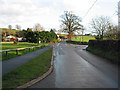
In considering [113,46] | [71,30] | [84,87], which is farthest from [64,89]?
[71,30]

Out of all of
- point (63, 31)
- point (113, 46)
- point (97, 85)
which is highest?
point (63, 31)

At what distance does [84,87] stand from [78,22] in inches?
2161

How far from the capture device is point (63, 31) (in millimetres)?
59500

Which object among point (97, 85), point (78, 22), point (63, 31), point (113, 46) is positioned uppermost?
point (78, 22)

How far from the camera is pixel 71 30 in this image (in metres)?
59.0

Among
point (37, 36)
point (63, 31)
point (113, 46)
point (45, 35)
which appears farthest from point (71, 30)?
point (113, 46)

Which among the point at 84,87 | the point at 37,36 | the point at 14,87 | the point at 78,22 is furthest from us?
the point at 78,22

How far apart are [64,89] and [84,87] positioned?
81 centimetres

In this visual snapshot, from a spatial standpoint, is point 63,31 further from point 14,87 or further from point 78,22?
point 14,87

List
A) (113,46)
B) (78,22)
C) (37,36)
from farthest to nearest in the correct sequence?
(78,22), (37,36), (113,46)

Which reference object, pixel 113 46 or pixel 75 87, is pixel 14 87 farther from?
pixel 113 46

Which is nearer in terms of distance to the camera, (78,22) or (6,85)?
(6,85)

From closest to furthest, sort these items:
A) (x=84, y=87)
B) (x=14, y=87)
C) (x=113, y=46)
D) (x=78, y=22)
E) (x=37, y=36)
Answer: (x=14, y=87) < (x=84, y=87) < (x=113, y=46) < (x=37, y=36) < (x=78, y=22)

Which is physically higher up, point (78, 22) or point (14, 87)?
point (78, 22)
